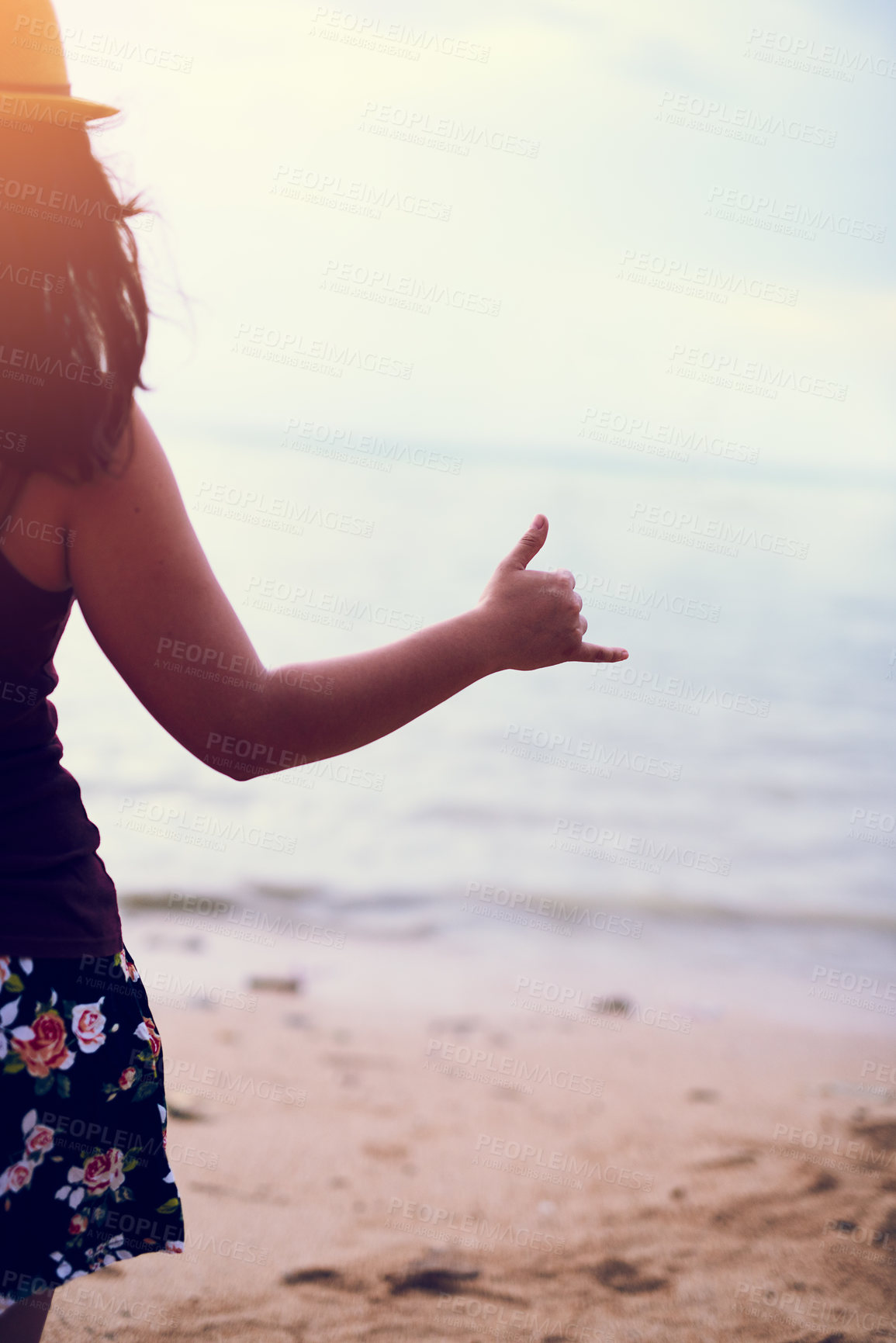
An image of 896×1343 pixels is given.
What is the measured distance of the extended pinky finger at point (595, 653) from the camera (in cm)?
154

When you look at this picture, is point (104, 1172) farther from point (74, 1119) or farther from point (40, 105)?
point (40, 105)

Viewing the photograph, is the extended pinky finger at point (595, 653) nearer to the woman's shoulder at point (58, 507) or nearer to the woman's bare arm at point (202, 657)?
the woman's bare arm at point (202, 657)

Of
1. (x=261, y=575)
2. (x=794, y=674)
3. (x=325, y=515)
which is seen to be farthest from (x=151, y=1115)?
(x=325, y=515)

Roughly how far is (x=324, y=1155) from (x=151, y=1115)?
247 cm

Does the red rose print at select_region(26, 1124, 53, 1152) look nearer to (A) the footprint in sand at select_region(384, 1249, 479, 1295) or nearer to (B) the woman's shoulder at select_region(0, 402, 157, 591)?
(B) the woman's shoulder at select_region(0, 402, 157, 591)

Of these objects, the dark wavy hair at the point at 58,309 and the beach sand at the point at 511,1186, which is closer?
the dark wavy hair at the point at 58,309

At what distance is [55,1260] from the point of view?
1.19 metres

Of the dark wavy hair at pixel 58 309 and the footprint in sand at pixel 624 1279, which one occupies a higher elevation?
the dark wavy hair at pixel 58 309

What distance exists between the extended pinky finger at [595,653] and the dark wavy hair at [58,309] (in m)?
0.73

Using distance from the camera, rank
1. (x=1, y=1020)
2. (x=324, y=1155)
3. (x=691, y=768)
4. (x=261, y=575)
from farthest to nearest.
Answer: (x=261, y=575)
(x=691, y=768)
(x=324, y=1155)
(x=1, y=1020)

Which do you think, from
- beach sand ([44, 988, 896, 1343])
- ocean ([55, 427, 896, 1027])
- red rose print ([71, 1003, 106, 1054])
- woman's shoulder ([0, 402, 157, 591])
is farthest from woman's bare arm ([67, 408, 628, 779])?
ocean ([55, 427, 896, 1027])

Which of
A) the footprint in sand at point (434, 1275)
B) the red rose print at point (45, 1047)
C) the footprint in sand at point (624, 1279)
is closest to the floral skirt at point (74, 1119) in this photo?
the red rose print at point (45, 1047)

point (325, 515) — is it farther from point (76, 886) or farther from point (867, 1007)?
point (76, 886)

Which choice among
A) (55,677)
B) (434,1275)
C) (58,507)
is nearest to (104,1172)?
(55,677)
